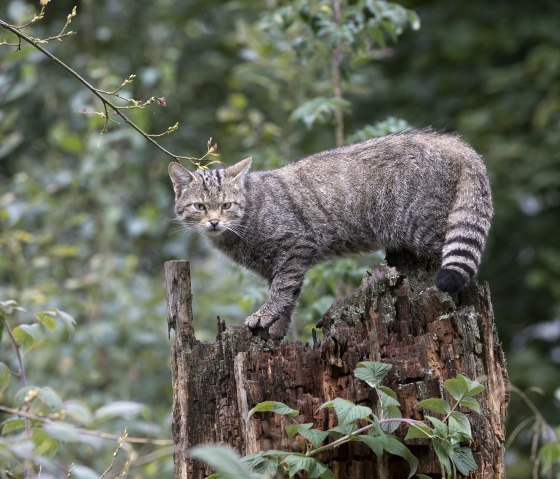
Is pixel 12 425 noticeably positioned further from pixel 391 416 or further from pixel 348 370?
pixel 391 416

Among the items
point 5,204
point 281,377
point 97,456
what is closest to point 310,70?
point 5,204

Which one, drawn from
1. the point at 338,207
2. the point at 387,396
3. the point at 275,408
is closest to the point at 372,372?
the point at 387,396

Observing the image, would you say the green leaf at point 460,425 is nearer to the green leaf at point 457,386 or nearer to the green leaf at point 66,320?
the green leaf at point 457,386

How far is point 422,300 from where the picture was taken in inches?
149

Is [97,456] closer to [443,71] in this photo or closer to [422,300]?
[422,300]

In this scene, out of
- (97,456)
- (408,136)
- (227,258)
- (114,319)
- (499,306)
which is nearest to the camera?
(408,136)

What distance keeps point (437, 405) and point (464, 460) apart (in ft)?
0.93

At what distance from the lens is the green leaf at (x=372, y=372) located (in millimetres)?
3324

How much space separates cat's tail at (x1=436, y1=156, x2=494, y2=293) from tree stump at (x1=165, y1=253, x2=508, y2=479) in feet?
0.55

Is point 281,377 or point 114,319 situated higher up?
point 114,319

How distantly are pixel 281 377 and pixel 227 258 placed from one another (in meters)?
2.26

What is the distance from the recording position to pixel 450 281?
3934 millimetres

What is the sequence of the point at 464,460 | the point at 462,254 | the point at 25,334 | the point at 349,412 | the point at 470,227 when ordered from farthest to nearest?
the point at 470,227, the point at 462,254, the point at 25,334, the point at 464,460, the point at 349,412

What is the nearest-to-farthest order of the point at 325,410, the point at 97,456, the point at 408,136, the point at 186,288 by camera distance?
the point at 325,410 → the point at 186,288 → the point at 408,136 → the point at 97,456
